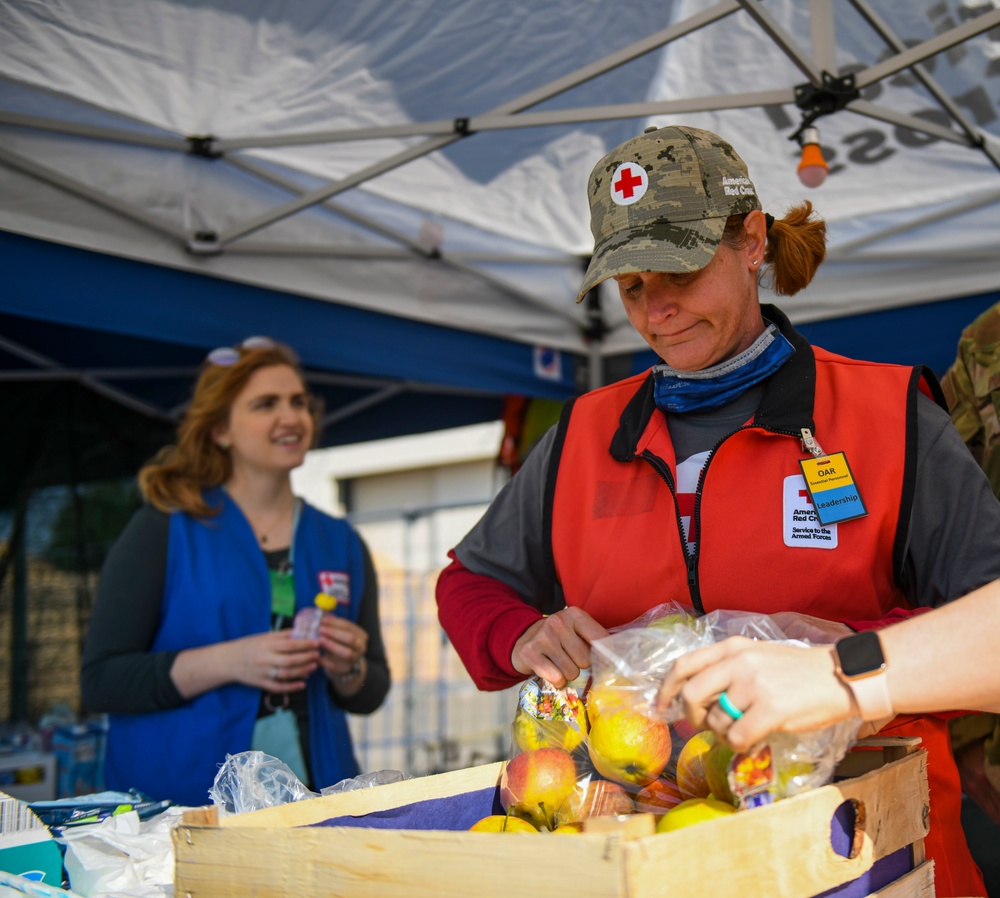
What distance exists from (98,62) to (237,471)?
1262 mm

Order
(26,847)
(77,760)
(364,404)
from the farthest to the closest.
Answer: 1. (364,404)
2. (77,760)
3. (26,847)

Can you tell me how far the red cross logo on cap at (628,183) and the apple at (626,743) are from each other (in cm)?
78

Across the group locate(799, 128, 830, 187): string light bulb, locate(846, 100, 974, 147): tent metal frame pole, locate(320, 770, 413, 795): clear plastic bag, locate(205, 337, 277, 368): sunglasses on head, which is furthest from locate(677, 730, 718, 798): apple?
locate(205, 337, 277, 368): sunglasses on head

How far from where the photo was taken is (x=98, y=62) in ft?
8.53

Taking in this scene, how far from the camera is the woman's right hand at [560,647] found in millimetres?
1377

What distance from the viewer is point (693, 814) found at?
103 cm

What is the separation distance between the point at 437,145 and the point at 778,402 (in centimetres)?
164

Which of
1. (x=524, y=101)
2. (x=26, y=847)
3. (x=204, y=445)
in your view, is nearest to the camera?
(x=26, y=847)

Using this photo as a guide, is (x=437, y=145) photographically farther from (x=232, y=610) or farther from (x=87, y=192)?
(x=232, y=610)

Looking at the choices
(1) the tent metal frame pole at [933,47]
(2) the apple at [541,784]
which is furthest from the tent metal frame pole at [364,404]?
(2) the apple at [541,784]

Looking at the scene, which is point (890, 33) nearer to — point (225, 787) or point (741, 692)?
point (741, 692)

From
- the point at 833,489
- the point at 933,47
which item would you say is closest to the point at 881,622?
the point at 833,489

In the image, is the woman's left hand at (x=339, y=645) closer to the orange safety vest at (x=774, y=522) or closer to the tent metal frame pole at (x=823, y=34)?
the orange safety vest at (x=774, y=522)

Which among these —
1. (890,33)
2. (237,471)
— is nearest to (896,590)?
(890,33)
